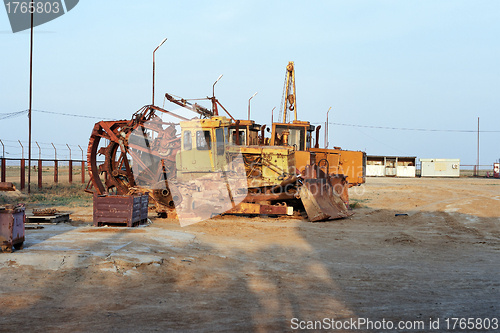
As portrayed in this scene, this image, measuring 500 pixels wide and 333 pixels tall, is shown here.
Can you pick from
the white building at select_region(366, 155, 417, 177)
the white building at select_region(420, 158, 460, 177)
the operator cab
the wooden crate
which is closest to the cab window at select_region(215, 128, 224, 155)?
the operator cab

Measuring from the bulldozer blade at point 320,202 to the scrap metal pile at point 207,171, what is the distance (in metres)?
0.03

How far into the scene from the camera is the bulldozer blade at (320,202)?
49.3 feet

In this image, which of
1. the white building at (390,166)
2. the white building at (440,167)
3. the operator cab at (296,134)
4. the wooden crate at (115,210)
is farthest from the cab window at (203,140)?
the white building at (440,167)

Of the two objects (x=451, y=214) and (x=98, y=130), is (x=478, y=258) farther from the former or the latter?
(x=98, y=130)

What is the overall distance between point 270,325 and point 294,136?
15.2m

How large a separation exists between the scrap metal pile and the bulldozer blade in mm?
34

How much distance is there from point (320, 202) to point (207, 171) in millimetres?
4250

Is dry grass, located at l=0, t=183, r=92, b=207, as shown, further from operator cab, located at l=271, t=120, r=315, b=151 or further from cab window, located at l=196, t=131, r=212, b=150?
operator cab, located at l=271, t=120, r=315, b=151

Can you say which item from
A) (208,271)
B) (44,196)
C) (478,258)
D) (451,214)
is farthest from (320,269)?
(44,196)

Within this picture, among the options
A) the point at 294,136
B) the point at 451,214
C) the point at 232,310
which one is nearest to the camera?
the point at 232,310

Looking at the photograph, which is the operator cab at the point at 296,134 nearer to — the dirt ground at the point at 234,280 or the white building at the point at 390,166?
the dirt ground at the point at 234,280

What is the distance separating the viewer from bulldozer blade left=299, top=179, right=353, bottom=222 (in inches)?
592

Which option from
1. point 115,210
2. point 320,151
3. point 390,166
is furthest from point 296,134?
point 390,166

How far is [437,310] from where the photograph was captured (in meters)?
6.05
